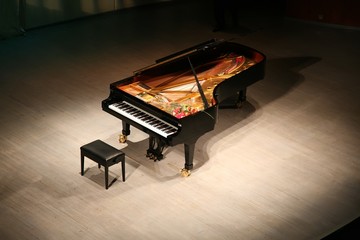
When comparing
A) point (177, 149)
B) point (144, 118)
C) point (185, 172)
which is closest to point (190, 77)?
point (177, 149)

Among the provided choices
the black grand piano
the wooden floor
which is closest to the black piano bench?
the wooden floor

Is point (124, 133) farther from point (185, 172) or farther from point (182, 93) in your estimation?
point (185, 172)

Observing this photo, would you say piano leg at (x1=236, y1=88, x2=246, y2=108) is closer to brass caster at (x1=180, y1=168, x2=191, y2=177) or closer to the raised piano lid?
the raised piano lid

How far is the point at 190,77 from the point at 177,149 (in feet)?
3.14

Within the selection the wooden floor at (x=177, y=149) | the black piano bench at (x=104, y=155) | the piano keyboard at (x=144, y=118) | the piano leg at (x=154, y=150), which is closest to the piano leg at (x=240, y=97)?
the wooden floor at (x=177, y=149)

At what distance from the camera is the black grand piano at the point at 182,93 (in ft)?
27.2

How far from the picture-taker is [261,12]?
14.5m

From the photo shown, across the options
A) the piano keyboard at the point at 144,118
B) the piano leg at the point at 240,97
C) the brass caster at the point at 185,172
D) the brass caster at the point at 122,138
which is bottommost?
the brass caster at the point at 185,172

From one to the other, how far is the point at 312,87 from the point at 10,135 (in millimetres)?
4707

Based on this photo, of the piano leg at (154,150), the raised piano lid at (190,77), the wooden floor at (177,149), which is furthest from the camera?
the piano leg at (154,150)

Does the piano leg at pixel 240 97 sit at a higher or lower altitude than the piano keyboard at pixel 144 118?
lower

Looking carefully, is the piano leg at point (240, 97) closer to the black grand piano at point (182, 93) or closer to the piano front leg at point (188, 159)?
the black grand piano at point (182, 93)

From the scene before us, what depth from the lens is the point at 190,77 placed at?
9.26 meters

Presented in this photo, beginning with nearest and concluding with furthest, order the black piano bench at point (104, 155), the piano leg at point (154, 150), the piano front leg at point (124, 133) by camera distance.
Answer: the black piano bench at point (104, 155) < the piano leg at point (154, 150) < the piano front leg at point (124, 133)
